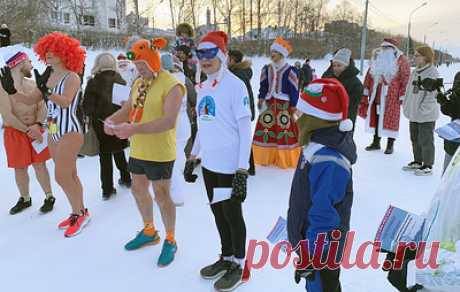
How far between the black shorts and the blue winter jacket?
1297mm

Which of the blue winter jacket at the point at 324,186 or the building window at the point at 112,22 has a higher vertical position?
the building window at the point at 112,22

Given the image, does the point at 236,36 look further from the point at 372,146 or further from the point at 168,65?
the point at 168,65

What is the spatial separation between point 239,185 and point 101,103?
8.25 ft

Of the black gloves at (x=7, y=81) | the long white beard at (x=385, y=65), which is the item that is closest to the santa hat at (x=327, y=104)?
the black gloves at (x=7, y=81)

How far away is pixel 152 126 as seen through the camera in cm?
273

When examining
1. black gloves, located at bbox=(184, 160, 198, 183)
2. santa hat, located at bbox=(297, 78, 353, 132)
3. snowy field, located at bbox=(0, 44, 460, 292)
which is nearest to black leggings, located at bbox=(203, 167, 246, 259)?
black gloves, located at bbox=(184, 160, 198, 183)

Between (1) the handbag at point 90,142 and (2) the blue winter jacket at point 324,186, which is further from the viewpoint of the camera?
(1) the handbag at point 90,142

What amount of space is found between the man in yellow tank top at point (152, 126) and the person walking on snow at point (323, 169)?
1183mm

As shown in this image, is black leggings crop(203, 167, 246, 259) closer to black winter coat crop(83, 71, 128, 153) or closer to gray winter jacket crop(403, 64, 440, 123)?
black winter coat crop(83, 71, 128, 153)

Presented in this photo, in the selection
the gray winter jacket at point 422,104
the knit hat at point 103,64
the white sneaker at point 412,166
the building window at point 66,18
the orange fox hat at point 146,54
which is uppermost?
the building window at point 66,18

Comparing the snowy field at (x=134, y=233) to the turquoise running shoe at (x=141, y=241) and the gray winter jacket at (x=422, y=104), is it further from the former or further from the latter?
the gray winter jacket at (x=422, y=104)

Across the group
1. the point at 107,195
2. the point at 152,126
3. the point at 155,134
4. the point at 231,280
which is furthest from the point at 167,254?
the point at 107,195

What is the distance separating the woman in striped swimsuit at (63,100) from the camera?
339 centimetres

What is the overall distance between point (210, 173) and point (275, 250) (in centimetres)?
91
